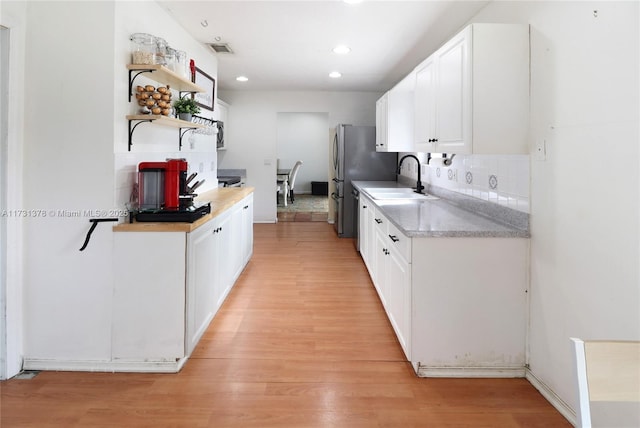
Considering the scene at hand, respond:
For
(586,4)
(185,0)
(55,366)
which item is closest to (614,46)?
(586,4)

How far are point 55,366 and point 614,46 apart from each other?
10.2 ft

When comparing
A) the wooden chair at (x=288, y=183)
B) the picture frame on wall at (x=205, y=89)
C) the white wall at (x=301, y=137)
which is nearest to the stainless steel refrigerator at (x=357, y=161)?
the picture frame on wall at (x=205, y=89)

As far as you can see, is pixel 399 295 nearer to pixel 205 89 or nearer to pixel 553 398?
pixel 553 398

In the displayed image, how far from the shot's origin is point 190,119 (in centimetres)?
324

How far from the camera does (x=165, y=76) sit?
2.81 metres

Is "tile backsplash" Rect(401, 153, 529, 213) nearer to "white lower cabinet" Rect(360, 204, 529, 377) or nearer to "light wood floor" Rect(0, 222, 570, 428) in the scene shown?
"white lower cabinet" Rect(360, 204, 529, 377)

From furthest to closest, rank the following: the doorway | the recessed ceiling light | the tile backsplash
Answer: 1. the doorway
2. the recessed ceiling light
3. the tile backsplash

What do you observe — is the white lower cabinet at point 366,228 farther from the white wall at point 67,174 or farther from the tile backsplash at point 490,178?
the white wall at point 67,174

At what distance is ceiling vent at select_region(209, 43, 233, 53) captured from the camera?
4.09 meters

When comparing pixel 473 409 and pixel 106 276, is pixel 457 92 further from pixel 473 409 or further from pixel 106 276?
pixel 106 276

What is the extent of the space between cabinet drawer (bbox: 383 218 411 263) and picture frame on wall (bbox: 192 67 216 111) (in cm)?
219

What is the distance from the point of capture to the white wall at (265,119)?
7406 mm

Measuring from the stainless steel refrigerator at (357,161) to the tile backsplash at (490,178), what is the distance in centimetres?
201

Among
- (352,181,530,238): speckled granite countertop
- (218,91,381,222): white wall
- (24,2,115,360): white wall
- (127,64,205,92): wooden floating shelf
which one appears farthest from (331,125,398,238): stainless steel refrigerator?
(24,2,115,360): white wall
